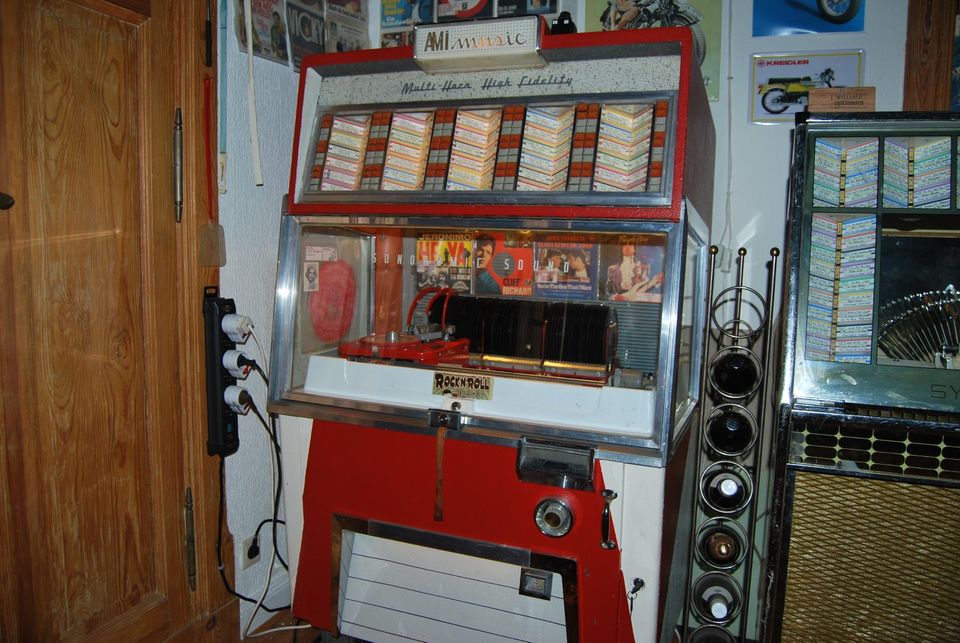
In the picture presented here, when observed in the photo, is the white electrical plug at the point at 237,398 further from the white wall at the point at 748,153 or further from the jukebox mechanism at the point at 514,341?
the white wall at the point at 748,153

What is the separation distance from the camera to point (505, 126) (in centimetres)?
181

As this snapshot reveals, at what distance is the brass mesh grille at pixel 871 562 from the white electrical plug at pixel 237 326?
1.72 metres

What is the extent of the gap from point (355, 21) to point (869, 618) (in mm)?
2797

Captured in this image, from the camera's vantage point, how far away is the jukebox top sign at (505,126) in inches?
64.6

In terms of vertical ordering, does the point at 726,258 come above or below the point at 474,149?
below

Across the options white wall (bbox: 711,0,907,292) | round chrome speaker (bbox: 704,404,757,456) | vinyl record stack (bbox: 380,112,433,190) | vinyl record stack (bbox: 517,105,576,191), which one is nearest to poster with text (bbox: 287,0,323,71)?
vinyl record stack (bbox: 380,112,433,190)

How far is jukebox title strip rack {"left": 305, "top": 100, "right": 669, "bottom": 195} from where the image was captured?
1.69 m

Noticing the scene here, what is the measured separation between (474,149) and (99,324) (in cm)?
118

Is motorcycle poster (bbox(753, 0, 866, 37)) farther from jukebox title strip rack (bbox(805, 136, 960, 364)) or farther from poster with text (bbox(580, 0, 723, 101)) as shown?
jukebox title strip rack (bbox(805, 136, 960, 364))

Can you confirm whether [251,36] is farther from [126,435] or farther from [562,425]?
[562,425]

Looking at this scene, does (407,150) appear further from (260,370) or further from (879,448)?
(879,448)

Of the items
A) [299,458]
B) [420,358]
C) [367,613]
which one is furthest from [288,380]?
Result: [367,613]

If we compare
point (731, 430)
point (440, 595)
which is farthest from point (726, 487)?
point (440, 595)

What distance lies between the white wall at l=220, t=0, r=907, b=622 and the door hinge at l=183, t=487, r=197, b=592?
0.44ft
